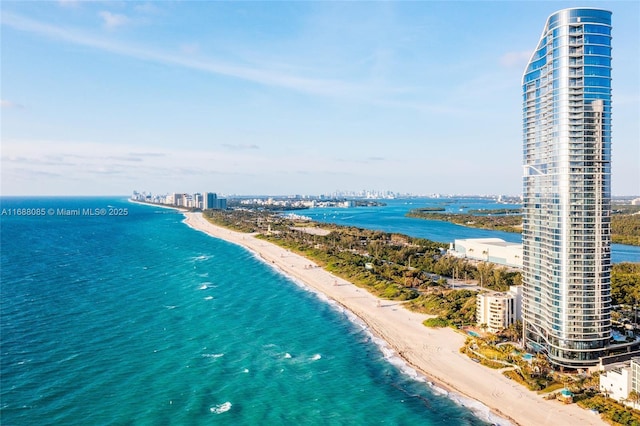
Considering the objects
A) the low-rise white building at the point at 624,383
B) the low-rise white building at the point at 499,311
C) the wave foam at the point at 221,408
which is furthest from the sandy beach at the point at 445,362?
the wave foam at the point at 221,408

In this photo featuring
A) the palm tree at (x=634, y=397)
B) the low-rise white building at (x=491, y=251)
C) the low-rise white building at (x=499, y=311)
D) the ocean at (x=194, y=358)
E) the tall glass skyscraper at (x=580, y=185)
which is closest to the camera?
the palm tree at (x=634, y=397)

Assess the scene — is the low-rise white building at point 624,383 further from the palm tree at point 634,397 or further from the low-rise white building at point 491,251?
the low-rise white building at point 491,251

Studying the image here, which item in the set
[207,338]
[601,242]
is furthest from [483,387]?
[207,338]

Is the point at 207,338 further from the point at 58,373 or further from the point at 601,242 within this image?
the point at 601,242

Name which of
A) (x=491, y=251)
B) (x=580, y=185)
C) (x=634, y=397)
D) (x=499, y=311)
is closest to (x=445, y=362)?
(x=499, y=311)

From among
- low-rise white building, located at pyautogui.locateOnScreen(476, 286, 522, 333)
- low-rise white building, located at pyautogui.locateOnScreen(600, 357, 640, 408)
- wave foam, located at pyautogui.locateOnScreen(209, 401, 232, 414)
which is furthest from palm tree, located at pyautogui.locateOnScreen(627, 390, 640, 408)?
wave foam, located at pyautogui.locateOnScreen(209, 401, 232, 414)

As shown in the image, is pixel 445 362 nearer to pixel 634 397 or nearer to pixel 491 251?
pixel 634 397

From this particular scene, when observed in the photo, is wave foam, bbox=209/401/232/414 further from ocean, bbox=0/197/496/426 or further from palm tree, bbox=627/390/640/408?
palm tree, bbox=627/390/640/408
